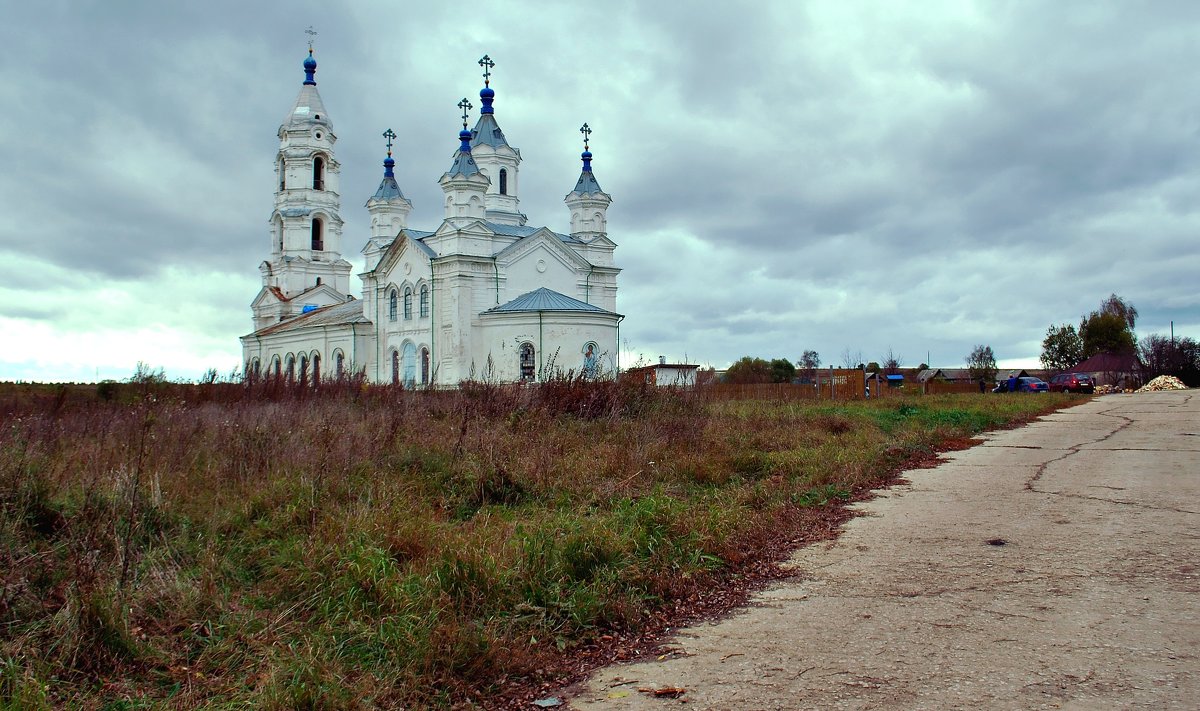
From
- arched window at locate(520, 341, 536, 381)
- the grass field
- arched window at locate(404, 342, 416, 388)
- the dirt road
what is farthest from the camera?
arched window at locate(404, 342, 416, 388)

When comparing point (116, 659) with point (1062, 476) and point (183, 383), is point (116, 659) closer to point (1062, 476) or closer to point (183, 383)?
point (1062, 476)

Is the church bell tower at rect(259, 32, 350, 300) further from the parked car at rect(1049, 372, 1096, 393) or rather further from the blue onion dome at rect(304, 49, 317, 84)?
the parked car at rect(1049, 372, 1096, 393)

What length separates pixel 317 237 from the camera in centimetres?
5378

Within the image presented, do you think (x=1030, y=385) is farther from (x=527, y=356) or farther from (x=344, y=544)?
(x=344, y=544)

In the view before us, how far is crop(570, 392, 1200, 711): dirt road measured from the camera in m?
3.60

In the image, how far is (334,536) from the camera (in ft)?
18.2

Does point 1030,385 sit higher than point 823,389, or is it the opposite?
point 1030,385

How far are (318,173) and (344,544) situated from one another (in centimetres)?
5128

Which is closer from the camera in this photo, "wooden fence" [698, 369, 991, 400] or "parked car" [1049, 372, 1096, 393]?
"wooden fence" [698, 369, 991, 400]

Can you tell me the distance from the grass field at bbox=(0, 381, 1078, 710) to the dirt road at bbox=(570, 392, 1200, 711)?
0.63 m

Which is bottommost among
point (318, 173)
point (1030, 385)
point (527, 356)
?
point (1030, 385)

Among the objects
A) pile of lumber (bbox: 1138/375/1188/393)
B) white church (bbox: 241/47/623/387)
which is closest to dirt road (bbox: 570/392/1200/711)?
white church (bbox: 241/47/623/387)

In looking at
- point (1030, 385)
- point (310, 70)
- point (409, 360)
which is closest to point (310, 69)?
point (310, 70)

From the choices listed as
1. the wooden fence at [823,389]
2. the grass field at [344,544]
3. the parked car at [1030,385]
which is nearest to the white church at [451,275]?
the wooden fence at [823,389]
